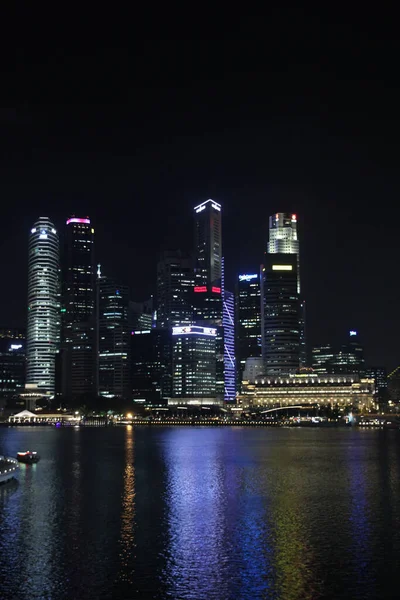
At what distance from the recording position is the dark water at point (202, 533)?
3288 cm

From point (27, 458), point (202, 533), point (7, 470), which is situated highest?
point (7, 470)

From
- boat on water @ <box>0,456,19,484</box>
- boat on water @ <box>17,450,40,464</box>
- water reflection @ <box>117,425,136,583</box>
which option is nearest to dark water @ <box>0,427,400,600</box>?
water reflection @ <box>117,425,136,583</box>

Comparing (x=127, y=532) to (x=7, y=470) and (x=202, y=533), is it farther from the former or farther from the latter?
(x=7, y=470)

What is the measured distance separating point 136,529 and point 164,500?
37.5 feet

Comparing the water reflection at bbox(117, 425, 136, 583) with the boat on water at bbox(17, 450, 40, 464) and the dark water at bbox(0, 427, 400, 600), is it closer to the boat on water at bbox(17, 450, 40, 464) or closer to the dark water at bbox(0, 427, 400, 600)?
the dark water at bbox(0, 427, 400, 600)

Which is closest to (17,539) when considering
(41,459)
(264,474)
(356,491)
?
(356,491)

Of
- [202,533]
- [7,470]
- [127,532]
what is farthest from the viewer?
[7,470]

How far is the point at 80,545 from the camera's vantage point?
133 feet

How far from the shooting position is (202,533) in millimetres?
43656

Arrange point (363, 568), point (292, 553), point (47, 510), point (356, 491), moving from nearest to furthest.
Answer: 1. point (363, 568)
2. point (292, 553)
3. point (47, 510)
4. point (356, 491)

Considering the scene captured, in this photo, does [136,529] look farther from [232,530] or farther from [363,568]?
[363,568]

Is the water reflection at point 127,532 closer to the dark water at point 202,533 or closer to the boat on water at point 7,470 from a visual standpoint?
the dark water at point 202,533

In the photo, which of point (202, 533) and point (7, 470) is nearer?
point (202, 533)

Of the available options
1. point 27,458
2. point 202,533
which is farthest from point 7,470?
point 202,533
